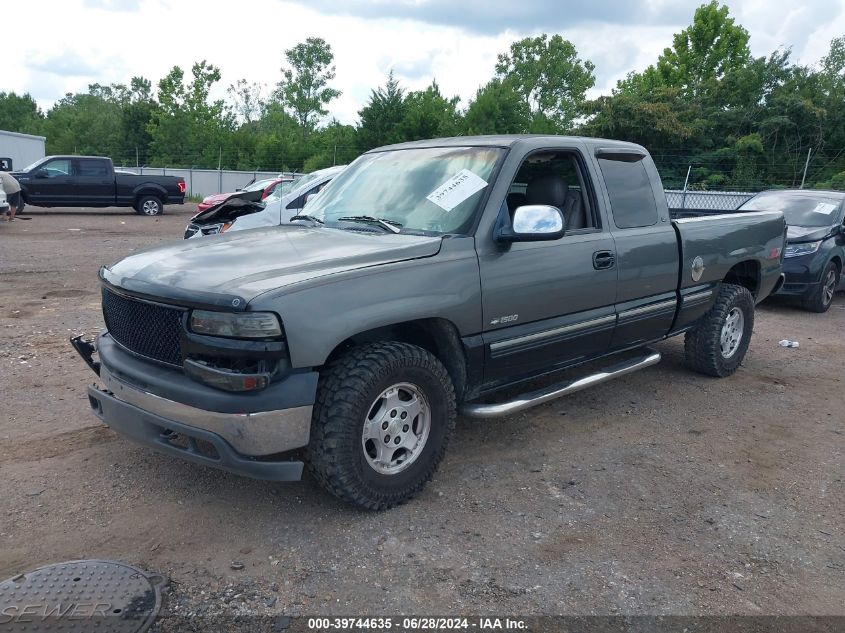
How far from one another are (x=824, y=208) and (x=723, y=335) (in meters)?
5.16

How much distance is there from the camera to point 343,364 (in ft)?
11.0

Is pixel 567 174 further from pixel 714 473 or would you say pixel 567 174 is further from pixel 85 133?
pixel 85 133

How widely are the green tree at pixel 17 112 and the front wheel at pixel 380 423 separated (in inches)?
3751

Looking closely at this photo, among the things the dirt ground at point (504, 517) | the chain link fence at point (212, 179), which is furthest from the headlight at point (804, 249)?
the chain link fence at point (212, 179)

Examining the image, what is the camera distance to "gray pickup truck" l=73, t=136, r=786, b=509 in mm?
3131

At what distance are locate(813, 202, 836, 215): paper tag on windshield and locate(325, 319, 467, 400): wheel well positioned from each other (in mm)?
8133

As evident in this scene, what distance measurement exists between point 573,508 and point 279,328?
1.88m

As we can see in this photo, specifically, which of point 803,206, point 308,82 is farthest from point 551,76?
point 803,206

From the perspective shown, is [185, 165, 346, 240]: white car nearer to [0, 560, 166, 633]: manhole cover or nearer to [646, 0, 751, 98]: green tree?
[0, 560, 166, 633]: manhole cover

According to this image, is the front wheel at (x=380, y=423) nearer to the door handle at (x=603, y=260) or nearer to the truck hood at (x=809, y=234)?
the door handle at (x=603, y=260)

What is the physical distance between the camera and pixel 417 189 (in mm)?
4344

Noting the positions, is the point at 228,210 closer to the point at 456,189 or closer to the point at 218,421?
the point at 456,189

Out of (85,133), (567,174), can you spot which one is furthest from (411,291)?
(85,133)

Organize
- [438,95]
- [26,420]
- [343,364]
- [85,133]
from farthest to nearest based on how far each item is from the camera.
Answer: [85,133] → [438,95] → [26,420] → [343,364]
